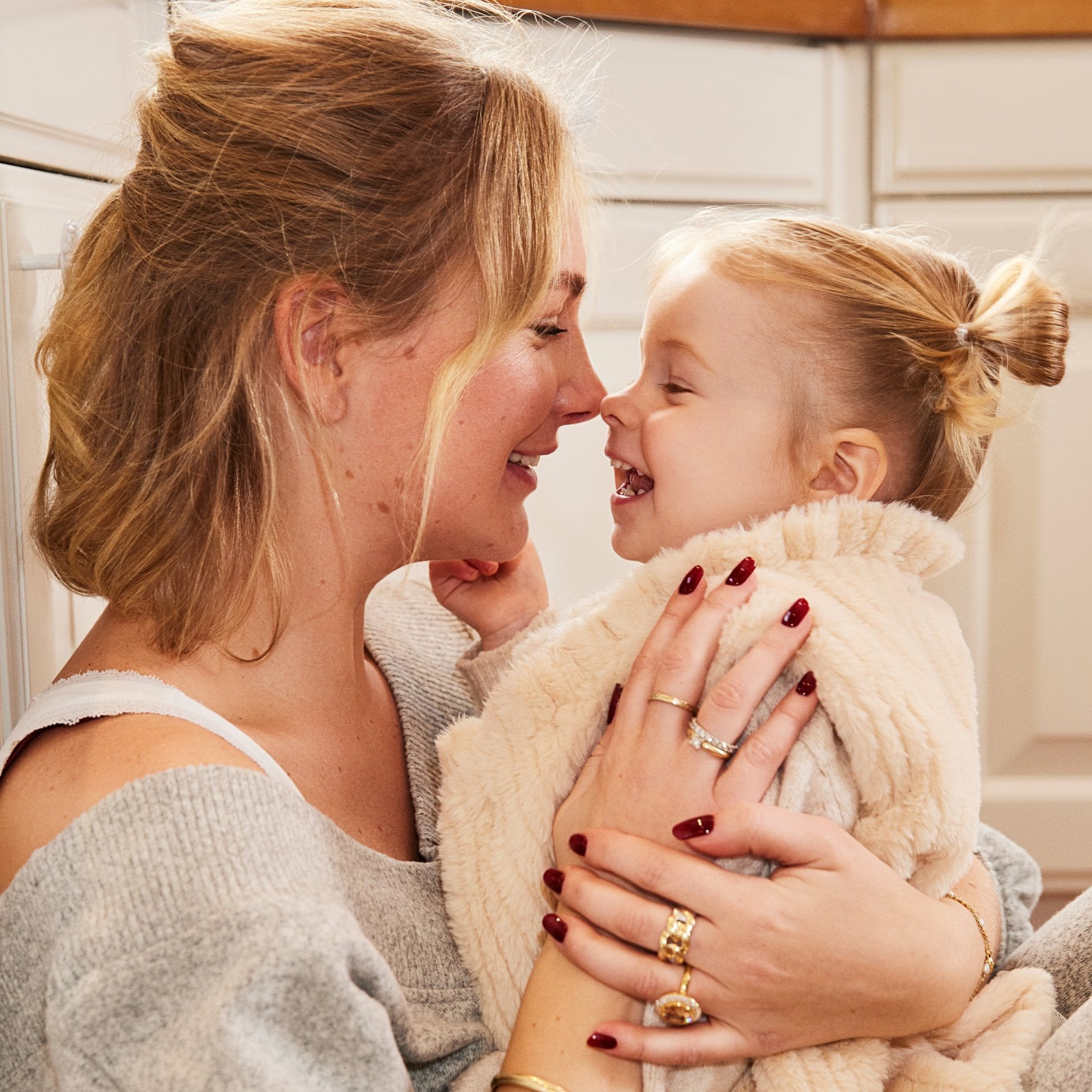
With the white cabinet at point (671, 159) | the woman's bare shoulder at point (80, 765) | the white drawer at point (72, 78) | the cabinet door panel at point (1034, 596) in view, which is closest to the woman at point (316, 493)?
the woman's bare shoulder at point (80, 765)

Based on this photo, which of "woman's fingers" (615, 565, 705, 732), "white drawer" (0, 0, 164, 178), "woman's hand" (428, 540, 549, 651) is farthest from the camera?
"woman's hand" (428, 540, 549, 651)

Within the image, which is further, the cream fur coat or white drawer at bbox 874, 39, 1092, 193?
white drawer at bbox 874, 39, 1092, 193

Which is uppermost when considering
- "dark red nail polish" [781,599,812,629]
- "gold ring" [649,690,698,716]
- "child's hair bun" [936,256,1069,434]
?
"child's hair bun" [936,256,1069,434]

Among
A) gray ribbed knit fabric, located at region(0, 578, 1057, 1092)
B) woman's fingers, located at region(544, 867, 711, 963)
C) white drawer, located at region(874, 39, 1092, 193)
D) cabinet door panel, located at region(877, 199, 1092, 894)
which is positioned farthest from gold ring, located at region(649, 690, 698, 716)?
white drawer, located at region(874, 39, 1092, 193)

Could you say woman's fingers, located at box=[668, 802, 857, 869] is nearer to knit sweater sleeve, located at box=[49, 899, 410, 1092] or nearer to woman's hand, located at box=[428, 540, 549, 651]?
knit sweater sleeve, located at box=[49, 899, 410, 1092]

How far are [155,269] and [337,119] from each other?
0.16 m

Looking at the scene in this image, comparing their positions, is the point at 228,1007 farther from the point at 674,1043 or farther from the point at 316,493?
the point at 316,493

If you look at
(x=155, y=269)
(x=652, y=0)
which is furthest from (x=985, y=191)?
(x=155, y=269)

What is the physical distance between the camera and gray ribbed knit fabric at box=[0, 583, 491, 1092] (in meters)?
0.61

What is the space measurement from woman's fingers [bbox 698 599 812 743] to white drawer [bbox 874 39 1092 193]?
0.99 metres

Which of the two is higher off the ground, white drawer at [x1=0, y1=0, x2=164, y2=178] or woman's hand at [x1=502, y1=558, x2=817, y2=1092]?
white drawer at [x1=0, y1=0, x2=164, y2=178]

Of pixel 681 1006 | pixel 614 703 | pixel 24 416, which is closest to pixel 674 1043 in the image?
pixel 681 1006

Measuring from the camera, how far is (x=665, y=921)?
2.41 feet

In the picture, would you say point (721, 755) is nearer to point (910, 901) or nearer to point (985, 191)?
point (910, 901)
